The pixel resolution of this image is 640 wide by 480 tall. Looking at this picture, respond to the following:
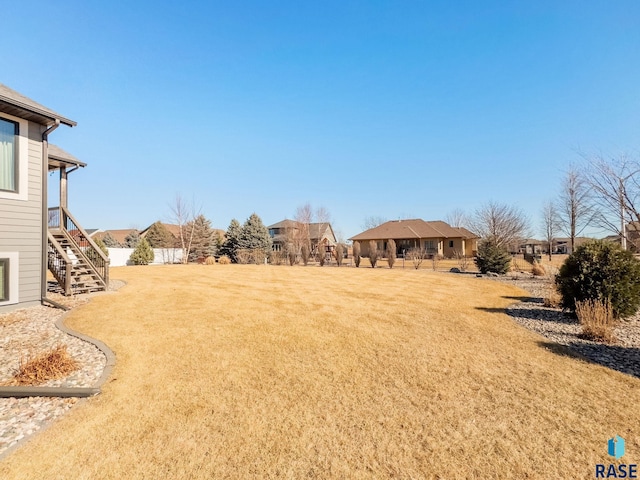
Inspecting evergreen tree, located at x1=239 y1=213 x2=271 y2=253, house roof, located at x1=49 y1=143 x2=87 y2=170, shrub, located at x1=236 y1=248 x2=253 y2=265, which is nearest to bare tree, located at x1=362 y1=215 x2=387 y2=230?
evergreen tree, located at x1=239 y1=213 x2=271 y2=253

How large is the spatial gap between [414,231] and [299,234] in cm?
1450

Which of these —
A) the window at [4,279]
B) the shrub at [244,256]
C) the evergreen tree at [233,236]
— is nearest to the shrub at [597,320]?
the window at [4,279]

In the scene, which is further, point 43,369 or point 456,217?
point 456,217

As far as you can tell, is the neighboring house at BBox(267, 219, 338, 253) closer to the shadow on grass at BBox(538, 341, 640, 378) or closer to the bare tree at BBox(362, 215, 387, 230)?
the bare tree at BBox(362, 215, 387, 230)

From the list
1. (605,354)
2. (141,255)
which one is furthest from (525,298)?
(141,255)

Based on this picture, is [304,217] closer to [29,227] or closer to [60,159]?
[60,159]

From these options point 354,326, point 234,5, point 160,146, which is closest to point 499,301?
point 354,326

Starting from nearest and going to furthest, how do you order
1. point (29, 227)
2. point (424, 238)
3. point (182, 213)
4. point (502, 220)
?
point (29, 227)
point (502, 220)
point (182, 213)
point (424, 238)

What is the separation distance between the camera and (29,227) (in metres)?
8.28

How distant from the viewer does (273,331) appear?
Result: 646 cm

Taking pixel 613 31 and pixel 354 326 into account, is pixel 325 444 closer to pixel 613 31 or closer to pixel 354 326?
pixel 354 326

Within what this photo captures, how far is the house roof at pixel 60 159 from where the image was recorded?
1069 cm

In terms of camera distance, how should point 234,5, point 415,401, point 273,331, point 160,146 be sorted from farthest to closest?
point 160,146
point 234,5
point 273,331
point 415,401

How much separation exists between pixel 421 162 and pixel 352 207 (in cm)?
2252
